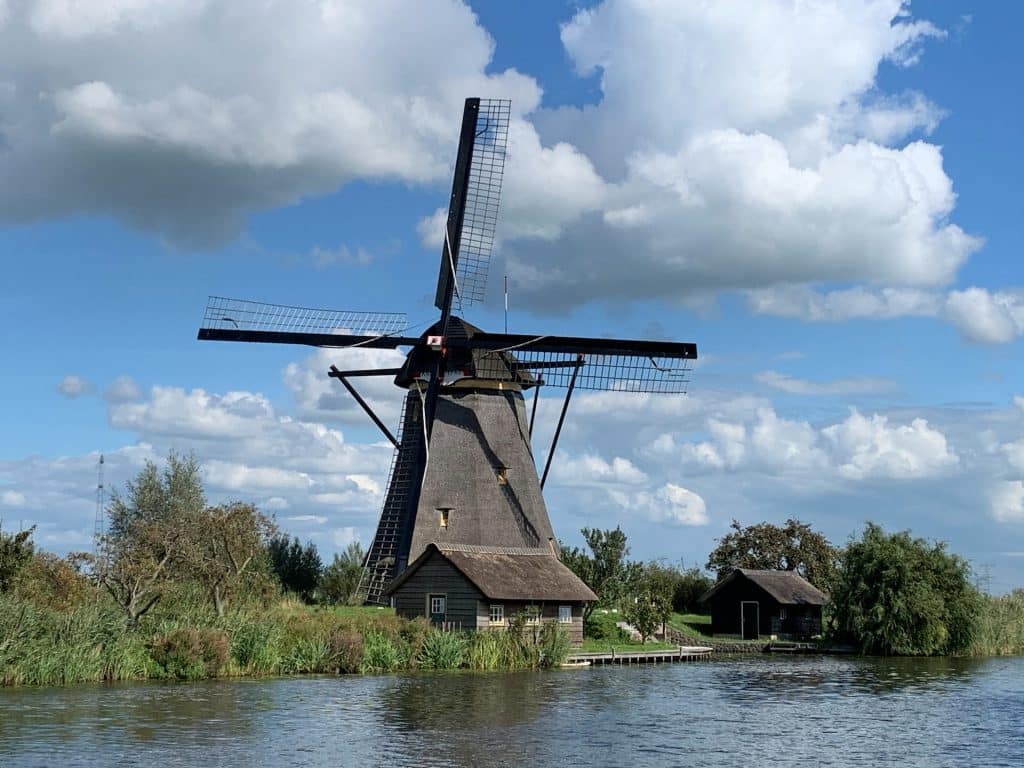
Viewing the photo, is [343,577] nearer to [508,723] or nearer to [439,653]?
[439,653]

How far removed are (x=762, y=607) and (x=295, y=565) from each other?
21.6 m

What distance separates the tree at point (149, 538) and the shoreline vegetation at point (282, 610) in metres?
0.07

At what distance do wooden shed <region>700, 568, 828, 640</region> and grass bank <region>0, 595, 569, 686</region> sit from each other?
1927 cm

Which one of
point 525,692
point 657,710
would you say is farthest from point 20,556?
point 657,710

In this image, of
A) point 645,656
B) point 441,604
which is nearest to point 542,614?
point 441,604

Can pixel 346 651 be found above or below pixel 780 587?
below

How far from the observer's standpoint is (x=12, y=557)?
98.1 ft

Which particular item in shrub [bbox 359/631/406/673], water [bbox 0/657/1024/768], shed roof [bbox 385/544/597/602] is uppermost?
shed roof [bbox 385/544/597/602]

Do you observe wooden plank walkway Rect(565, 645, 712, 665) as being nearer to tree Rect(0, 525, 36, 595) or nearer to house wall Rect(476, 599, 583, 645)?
house wall Rect(476, 599, 583, 645)

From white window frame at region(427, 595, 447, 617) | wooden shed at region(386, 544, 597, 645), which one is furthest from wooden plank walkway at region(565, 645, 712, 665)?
white window frame at region(427, 595, 447, 617)

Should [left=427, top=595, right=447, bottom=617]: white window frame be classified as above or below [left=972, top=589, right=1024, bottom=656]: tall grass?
below

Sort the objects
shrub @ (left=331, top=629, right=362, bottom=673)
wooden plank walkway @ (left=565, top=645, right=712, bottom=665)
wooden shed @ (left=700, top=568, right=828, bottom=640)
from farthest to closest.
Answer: wooden shed @ (left=700, top=568, right=828, bottom=640) < wooden plank walkway @ (left=565, top=645, right=712, bottom=665) < shrub @ (left=331, top=629, right=362, bottom=673)

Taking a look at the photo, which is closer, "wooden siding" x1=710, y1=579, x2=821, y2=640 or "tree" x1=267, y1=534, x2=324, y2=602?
"tree" x1=267, y1=534, x2=324, y2=602

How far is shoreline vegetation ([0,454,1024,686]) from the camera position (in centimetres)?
2942
